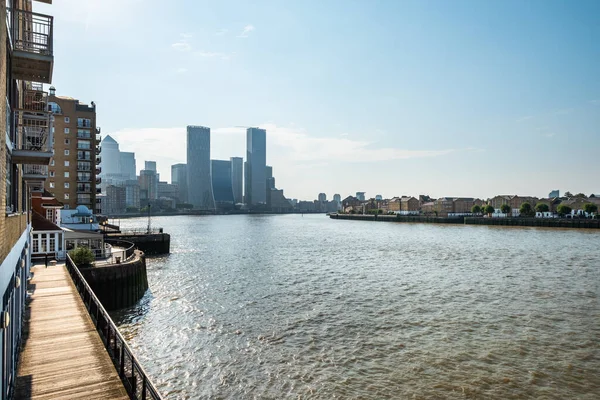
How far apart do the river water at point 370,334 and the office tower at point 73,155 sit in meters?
59.3

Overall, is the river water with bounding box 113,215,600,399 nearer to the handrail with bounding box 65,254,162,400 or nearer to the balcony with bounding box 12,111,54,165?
the handrail with bounding box 65,254,162,400

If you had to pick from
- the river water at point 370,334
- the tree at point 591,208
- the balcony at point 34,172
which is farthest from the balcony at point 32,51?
the tree at point 591,208

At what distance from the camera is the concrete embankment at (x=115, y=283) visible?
104 ft

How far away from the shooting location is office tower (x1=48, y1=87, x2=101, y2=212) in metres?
91.8

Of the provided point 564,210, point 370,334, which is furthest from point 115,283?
point 564,210

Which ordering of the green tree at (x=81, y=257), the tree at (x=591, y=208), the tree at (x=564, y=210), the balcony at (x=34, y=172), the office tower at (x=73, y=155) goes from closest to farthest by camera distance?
the balcony at (x=34, y=172) < the green tree at (x=81, y=257) < the office tower at (x=73, y=155) < the tree at (x=591, y=208) < the tree at (x=564, y=210)

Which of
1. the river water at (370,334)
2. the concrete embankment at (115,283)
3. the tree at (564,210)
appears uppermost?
the tree at (564,210)

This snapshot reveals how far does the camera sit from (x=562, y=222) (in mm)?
149125

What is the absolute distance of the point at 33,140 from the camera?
21.2 m

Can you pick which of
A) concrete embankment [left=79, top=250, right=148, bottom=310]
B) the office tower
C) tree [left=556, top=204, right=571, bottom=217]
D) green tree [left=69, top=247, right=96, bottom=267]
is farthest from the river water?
tree [left=556, top=204, right=571, bottom=217]

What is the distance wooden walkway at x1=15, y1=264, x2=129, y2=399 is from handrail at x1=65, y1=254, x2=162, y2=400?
0.29m

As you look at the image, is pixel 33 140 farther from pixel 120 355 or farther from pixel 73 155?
pixel 73 155

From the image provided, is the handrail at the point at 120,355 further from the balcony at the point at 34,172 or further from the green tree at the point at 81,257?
the balcony at the point at 34,172

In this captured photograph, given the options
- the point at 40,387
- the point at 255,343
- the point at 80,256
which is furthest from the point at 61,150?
the point at 40,387
